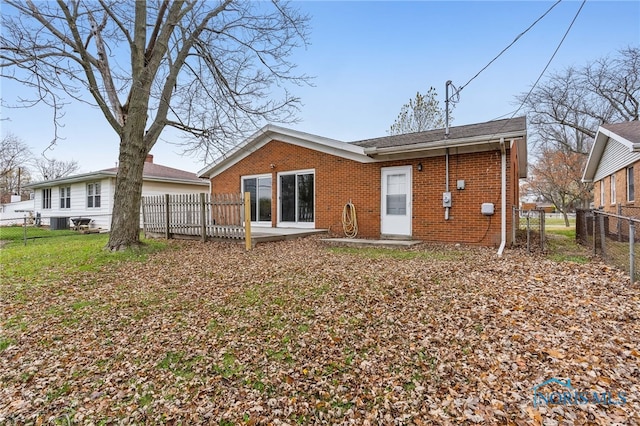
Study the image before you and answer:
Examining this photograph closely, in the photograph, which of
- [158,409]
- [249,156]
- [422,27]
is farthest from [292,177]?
[158,409]

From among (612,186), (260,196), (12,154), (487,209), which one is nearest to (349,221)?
(487,209)

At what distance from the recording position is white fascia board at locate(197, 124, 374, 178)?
9898mm

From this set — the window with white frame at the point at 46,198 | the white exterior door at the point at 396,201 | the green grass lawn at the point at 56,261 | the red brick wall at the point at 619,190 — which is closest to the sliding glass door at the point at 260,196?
the green grass lawn at the point at 56,261

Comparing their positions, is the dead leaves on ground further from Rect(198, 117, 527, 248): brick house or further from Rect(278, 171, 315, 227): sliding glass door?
Rect(278, 171, 315, 227): sliding glass door

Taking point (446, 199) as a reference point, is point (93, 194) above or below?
above

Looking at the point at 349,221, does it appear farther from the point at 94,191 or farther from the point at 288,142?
the point at 94,191

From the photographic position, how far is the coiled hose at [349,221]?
999cm

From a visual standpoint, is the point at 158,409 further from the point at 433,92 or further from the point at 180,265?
the point at 433,92

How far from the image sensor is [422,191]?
29.5 ft

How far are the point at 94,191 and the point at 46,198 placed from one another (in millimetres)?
6841

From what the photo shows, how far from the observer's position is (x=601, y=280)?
14.8ft

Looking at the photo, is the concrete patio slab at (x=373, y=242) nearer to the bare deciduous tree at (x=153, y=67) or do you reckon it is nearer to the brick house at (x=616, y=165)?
the bare deciduous tree at (x=153, y=67)

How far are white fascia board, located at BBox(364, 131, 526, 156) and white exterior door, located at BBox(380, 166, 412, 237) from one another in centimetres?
70

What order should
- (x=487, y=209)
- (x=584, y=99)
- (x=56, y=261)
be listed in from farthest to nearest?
(x=584, y=99) → (x=487, y=209) → (x=56, y=261)
